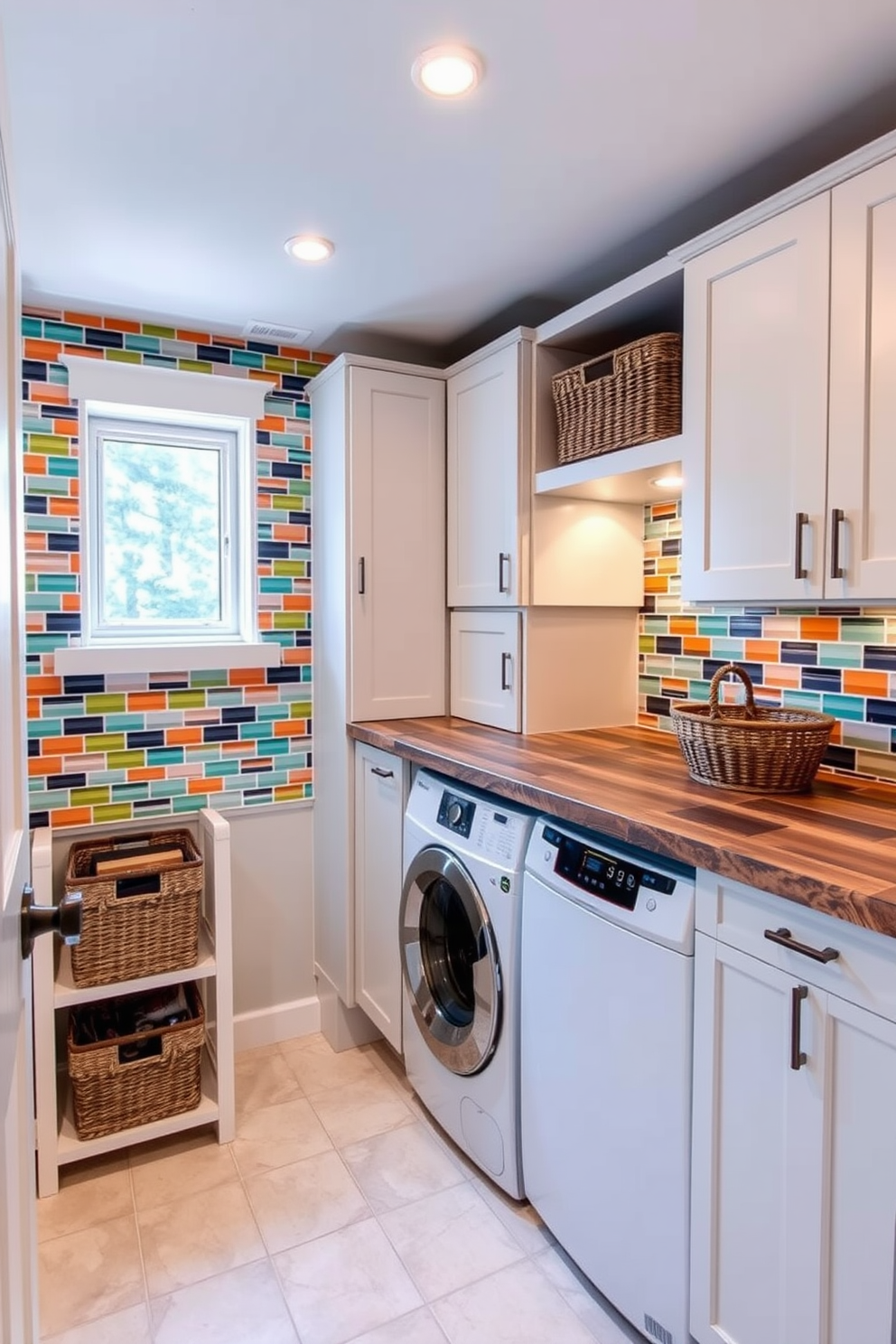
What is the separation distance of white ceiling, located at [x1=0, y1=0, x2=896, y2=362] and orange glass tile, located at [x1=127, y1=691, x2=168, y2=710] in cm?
114

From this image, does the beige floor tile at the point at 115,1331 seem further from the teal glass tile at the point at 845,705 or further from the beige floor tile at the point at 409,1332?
the teal glass tile at the point at 845,705

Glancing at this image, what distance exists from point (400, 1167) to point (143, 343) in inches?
95.1

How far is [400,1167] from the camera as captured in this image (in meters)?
2.02

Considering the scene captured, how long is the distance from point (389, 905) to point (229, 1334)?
99cm

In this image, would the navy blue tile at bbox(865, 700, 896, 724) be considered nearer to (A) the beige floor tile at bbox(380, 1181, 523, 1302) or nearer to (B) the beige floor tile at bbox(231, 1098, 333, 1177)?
(A) the beige floor tile at bbox(380, 1181, 523, 1302)

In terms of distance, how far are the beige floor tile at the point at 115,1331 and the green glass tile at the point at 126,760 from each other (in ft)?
4.34

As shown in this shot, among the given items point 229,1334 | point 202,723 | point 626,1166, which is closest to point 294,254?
point 202,723

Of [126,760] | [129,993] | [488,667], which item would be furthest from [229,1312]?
[488,667]

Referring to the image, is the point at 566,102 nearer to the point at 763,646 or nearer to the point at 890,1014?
the point at 763,646

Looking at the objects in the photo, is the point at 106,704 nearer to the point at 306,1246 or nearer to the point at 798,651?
the point at 306,1246

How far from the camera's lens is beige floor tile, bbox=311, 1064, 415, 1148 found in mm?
2162

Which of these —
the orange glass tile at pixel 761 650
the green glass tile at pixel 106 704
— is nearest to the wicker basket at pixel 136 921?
the green glass tile at pixel 106 704

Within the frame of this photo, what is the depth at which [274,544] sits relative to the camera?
2609mm

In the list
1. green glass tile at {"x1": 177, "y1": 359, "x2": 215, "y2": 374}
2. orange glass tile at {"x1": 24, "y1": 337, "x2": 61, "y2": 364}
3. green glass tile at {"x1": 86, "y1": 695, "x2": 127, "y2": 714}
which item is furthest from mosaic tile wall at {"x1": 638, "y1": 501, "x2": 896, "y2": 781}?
orange glass tile at {"x1": 24, "y1": 337, "x2": 61, "y2": 364}
